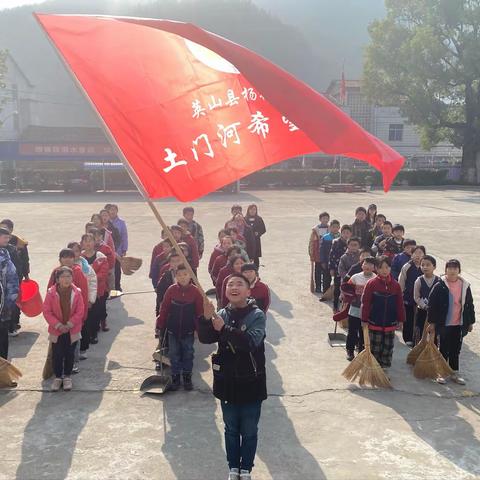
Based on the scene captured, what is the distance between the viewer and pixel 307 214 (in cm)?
2423

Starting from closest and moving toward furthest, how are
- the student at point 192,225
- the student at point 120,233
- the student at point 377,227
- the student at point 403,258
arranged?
1. the student at point 403,258
2. the student at point 192,225
3. the student at point 120,233
4. the student at point 377,227

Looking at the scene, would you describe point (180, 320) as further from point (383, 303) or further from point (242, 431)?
point (383, 303)

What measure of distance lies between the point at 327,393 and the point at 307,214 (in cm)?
1864

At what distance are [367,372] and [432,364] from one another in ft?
2.79

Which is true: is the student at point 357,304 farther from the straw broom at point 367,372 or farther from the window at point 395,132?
the window at point 395,132

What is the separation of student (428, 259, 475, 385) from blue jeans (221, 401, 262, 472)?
304 cm

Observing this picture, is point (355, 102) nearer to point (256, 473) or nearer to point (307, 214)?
point (307, 214)

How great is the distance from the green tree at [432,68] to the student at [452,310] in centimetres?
3929

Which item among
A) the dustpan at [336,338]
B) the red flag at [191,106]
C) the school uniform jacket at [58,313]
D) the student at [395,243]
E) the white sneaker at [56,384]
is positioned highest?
the red flag at [191,106]

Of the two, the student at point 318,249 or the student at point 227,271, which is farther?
the student at point 318,249

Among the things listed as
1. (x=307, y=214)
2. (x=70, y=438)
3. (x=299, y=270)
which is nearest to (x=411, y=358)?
(x=70, y=438)

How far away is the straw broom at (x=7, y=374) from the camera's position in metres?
5.95

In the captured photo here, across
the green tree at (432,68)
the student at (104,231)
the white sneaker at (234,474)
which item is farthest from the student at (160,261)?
the green tree at (432,68)

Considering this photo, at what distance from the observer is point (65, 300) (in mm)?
6016
